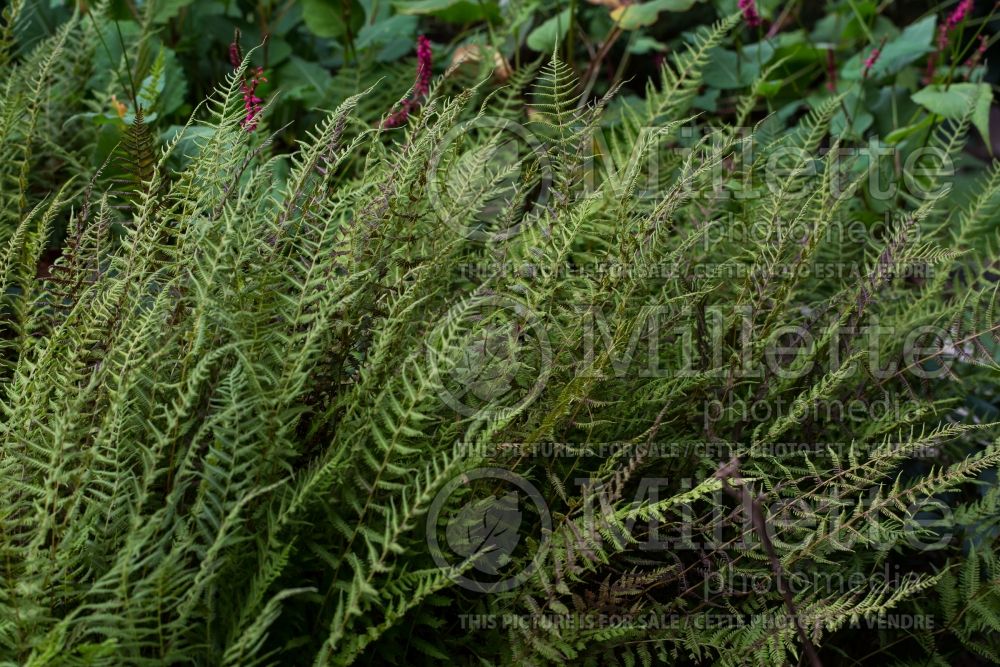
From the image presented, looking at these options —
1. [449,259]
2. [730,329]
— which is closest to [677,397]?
[730,329]

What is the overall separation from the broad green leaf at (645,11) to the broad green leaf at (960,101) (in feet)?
1.57

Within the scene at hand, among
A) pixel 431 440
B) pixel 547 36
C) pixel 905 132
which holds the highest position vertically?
pixel 431 440

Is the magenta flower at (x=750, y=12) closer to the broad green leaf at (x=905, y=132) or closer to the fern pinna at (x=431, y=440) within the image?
the broad green leaf at (x=905, y=132)

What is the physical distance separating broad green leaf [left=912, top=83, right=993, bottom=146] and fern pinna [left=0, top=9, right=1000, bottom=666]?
0.57 metres

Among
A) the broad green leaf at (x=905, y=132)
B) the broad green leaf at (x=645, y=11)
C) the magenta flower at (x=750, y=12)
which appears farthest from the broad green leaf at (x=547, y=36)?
the broad green leaf at (x=905, y=132)

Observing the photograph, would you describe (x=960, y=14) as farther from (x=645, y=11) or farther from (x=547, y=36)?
(x=547, y=36)

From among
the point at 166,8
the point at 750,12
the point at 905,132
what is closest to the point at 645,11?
the point at 750,12

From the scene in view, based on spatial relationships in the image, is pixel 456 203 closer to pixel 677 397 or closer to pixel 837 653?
pixel 677 397

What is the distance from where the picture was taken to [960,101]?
178cm

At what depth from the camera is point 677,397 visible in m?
1.22

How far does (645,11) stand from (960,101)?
0.62 meters

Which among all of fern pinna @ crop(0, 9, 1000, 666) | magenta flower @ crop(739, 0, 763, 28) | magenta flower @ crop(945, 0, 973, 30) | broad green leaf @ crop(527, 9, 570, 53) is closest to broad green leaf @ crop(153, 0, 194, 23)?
broad green leaf @ crop(527, 9, 570, 53)

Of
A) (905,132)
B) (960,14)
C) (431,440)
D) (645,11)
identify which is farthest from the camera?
(645,11)

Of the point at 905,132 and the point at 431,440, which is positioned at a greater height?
the point at 431,440
